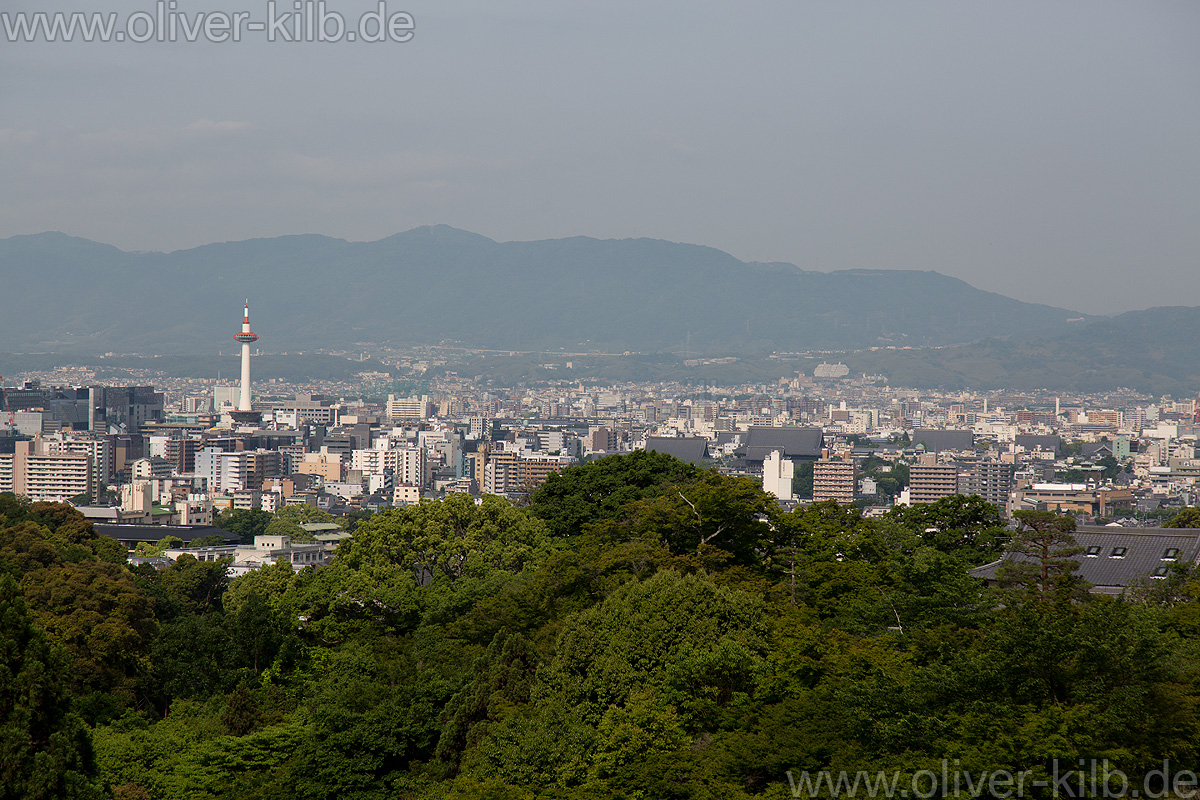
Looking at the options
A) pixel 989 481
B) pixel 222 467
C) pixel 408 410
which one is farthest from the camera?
pixel 408 410

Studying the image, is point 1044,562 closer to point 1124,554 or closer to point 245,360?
point 1124,554

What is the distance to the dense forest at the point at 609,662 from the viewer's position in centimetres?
1014

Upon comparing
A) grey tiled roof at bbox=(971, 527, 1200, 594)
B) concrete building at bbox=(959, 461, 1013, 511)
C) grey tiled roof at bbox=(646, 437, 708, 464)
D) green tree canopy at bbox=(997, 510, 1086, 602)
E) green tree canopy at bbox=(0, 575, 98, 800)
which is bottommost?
concrete building at bbox=(959, 461, 1013, 511)

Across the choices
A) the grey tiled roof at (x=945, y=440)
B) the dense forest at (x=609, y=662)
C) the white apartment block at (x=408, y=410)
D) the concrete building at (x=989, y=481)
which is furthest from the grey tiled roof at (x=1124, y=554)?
the white apartment block at (x=408, y=410)

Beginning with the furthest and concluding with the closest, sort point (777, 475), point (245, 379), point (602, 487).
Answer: point (245, 379) → point (777, 475) → point (602, 487)

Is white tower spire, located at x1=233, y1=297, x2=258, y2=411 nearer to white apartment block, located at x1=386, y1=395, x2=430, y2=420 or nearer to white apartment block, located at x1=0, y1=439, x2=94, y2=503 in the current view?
white apartment block, located at x1=386, y1=395, x2=430, y2=420

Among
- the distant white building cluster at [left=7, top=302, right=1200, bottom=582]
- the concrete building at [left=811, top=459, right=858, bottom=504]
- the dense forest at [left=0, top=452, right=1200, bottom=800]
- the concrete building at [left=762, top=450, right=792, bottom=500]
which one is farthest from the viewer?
the concrete building at [left=762, top=450, right=792, bottom=500]

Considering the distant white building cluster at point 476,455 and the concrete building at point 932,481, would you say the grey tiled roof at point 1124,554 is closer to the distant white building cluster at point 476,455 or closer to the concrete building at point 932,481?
the distant white building cluster at point 476,455

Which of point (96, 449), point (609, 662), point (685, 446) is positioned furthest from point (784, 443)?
point (609, 662)

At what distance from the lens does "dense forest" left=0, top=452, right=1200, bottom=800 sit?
1014cm

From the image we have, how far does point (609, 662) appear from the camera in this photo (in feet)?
42.0

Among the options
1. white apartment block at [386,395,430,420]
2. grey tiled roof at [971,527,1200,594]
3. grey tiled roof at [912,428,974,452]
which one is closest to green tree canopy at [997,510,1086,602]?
grey tiled roof at [971,527,1200,594]

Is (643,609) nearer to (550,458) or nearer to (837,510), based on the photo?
(837,510)

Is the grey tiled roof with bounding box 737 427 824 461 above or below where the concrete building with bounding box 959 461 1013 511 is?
above
